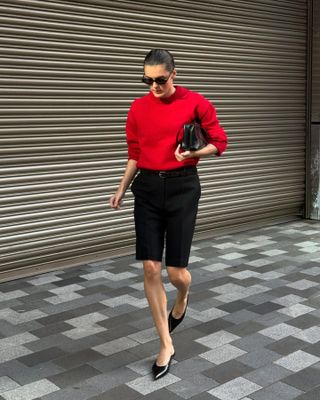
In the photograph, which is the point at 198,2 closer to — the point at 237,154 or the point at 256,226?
the point at 237,154

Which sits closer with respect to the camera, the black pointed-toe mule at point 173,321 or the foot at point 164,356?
the foot at point 164,356

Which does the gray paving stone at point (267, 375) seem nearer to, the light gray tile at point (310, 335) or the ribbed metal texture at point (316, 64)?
the light gray tile at point (310, 335)

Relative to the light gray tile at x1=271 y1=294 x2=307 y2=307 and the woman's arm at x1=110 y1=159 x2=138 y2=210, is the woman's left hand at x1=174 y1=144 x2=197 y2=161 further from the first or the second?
the light gray tile at x1=271 y1=294 x2=307 y2=307

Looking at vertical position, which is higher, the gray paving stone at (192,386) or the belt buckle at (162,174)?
the belt buckle at (162,174)

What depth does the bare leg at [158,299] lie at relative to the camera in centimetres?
365

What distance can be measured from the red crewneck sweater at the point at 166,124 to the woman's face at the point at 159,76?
3.0 inches

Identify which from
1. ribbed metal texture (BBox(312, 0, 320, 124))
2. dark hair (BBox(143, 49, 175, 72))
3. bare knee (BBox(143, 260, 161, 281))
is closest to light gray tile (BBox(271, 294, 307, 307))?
bare knee (BBox(143, 260, 161, 281))

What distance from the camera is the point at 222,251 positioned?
22.7ft

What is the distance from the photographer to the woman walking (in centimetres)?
355

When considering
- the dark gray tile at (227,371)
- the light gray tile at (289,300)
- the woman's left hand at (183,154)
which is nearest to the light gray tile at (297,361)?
the dark gray tile at (227,371)

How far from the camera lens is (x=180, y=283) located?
385cm

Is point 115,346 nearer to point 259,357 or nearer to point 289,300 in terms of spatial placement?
point 259,357

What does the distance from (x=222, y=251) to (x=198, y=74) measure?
2.12 m

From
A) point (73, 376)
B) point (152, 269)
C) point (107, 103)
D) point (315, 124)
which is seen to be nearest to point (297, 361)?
point (152, 269)
